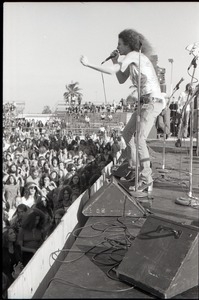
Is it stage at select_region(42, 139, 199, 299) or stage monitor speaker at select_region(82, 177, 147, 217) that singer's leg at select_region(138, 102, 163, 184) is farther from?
stage monitor speaker at select_region(82, 177, 147, 217)

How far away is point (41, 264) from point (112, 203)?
959mm

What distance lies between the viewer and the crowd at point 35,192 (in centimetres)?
357

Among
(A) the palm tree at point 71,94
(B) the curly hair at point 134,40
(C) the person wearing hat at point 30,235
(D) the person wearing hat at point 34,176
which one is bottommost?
(C) the person wearing hat at point 30,235

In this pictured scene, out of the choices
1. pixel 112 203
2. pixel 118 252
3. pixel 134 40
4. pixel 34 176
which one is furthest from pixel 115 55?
pixel 34 176

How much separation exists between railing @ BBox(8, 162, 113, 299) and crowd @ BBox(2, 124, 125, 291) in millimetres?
745

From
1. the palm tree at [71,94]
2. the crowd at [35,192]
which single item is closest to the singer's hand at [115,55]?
the crowd at [35,192]

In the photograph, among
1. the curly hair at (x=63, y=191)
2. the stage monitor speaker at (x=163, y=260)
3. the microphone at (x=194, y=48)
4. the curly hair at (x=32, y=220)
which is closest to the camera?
the stage monitor speaker at (x=163, y=260)

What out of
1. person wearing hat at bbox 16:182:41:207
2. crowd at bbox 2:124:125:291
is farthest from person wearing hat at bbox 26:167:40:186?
person wearing hat at bbox 16:182:41:207

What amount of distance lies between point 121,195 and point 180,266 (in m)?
1.24

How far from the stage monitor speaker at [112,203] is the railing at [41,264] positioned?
138 mm

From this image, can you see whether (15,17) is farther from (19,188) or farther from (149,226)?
(19,188)

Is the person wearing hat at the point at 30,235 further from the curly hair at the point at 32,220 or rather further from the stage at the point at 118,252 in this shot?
the stage at the point at 118,252

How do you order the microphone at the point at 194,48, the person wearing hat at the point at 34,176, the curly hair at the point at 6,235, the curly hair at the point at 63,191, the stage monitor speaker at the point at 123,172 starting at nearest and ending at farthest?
the microphone at the point at 194,48, the curly hair at the point at 6,235, the stage monitor speaker at the point at 123,172, the curly hair at the point at 63,191, the person wearing hat at the point at 34,176

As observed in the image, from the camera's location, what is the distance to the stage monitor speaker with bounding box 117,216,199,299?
1667 millimetres
